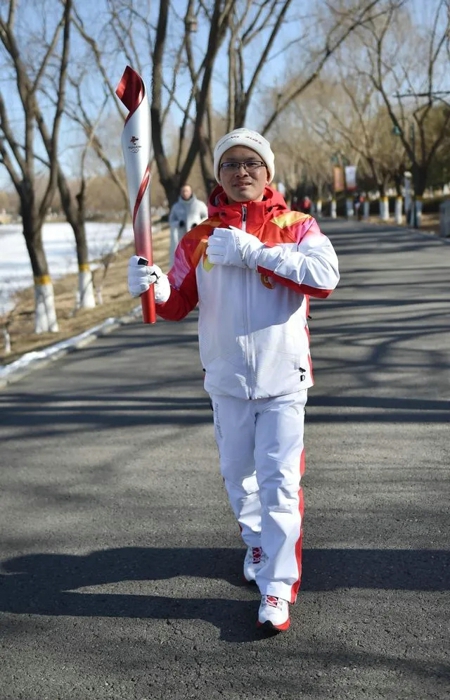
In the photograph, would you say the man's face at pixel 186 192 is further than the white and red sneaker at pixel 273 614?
Yes

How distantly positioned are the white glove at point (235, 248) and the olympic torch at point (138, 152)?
302 mm

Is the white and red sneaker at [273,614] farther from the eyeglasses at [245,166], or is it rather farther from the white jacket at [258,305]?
the eyeglasses at [245,166]

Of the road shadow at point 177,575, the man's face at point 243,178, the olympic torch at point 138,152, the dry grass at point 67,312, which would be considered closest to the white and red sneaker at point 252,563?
the road shadow at point 177,575

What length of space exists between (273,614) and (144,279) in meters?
1.36

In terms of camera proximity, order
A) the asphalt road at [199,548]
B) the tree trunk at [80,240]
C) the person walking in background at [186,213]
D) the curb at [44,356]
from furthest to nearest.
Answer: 1. the tree trunk at [80,240]
2. the person walking in background at [186,213]
3. the curb at [44,356]
4. the asphalt road at [199,548]

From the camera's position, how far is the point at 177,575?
3824 mm

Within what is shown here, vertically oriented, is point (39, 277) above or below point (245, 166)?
below

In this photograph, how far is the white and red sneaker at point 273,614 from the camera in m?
3.18

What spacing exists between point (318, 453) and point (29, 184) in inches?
510

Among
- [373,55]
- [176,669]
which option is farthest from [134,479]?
[373,55]

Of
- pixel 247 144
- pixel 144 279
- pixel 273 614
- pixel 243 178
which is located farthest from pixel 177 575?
pixel 247 144

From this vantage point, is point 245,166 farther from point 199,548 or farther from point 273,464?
point 199,548

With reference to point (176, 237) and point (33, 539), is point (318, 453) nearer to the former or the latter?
point (33, 539)

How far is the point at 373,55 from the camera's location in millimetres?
37188
